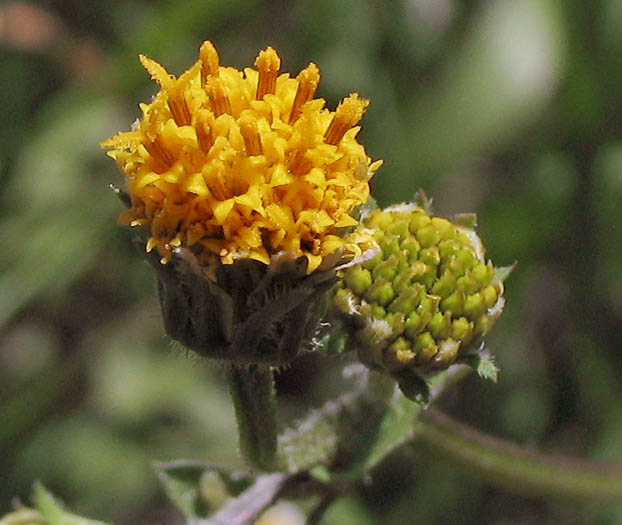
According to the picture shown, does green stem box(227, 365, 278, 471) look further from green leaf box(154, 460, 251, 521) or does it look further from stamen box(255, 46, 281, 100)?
stamen box(255, 46, 281, 100)

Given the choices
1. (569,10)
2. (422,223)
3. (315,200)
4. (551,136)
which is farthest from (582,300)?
(315,200)

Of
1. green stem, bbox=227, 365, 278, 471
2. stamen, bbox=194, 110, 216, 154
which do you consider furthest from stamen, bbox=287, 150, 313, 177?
green stem, bbox=227, 365, 278, 471

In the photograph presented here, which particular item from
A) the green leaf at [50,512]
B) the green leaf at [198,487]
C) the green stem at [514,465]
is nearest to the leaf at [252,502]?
the green leaf at [198,487]

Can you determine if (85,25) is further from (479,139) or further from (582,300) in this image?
(582,300)

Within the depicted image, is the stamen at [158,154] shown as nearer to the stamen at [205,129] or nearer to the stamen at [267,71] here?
the stamen at [205,129]

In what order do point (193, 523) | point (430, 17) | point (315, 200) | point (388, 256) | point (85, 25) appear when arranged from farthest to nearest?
1. point (85, 25)
2. point (430, 17)
3. point (193, 523)
4. point (388, 256)
5. point (315, 200)
